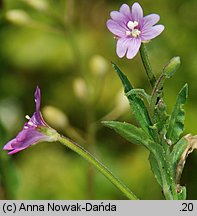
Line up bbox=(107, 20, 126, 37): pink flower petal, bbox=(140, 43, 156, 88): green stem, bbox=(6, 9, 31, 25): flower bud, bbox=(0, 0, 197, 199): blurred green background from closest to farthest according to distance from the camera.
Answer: bbox=(140, 43, 156, 88): green stem, bbox=(107, 20, 126, 37): pink flower petal, bbox=(6, 9, 31, 25): flower bud, bbox=(0, 0, 197, 199): blurred green background

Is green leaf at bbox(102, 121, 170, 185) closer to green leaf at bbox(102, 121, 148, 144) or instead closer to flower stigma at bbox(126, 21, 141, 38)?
green leaf at bbox(102, 121, 148, 144)

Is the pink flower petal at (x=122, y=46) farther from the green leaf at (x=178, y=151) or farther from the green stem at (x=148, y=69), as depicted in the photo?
the green leaf at (x=178, y=151)

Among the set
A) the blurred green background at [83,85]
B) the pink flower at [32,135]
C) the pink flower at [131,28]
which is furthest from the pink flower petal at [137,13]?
the blurred green background at [83,85]

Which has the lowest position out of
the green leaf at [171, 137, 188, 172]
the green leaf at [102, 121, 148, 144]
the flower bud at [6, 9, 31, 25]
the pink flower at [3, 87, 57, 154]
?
the green leaf at [171, 137, 188, 172]

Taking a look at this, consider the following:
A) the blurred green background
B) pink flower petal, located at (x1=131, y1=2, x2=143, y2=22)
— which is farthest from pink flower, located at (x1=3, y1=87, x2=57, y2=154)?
the blurred green background

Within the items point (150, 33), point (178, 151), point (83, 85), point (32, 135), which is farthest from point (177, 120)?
point (83, 85)

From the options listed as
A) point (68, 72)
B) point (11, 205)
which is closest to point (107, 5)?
point (68, 72)

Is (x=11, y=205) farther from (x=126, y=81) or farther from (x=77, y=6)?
(x=77, y=6)
